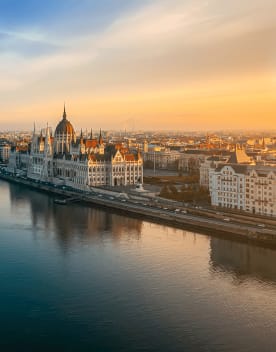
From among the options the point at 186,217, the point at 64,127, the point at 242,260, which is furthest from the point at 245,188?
the point at 64,127

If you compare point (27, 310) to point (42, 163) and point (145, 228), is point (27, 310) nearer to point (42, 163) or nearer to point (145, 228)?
point (145, 228)

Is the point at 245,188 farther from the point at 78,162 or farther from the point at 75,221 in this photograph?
the point at 78,162

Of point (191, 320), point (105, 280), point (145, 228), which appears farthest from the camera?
point (145, 228)

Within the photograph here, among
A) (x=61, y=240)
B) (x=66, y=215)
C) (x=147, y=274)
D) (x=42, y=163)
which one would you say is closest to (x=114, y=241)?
(x=61, y=240)

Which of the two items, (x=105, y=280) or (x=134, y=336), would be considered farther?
(x=105, y=280)

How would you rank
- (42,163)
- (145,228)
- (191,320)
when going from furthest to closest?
(42,163) → (145,228) → (191,320)

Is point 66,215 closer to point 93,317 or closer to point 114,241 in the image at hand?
point 114,241

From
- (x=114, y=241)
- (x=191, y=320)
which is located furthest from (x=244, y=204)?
(x=191, y=320)
